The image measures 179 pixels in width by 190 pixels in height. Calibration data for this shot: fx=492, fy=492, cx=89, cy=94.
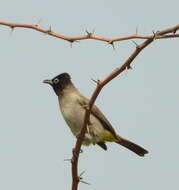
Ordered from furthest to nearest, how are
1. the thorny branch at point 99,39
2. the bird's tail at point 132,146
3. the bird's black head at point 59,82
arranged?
the bird's tail at point 132,146 < the bird's black head at point 59,82 < the thorny branch at point 99,39

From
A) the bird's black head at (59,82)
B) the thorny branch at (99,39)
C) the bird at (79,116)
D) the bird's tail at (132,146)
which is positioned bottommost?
the bird's tail at (132,146)

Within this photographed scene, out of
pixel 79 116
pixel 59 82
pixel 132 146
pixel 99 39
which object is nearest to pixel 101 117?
pixel 79 116

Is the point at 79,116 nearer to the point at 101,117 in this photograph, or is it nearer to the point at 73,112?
the point at 73,112

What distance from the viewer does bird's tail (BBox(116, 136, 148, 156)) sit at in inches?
287

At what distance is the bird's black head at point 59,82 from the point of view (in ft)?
23.2

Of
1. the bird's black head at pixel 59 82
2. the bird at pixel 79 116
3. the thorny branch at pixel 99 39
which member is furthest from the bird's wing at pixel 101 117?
the thorny branch at pixel 99 39

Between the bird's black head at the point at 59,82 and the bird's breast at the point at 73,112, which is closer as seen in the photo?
the bird's breast at the point at 73,112

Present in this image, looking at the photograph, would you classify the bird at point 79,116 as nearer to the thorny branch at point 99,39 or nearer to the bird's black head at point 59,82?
the bird's black head at point 59,82

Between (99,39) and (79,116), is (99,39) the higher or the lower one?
the higher one

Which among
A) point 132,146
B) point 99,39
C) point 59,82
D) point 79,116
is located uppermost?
point 99,39

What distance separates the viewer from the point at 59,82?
714cm

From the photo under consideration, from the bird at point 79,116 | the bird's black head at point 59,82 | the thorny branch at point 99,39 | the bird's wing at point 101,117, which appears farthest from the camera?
the bird's black head at point 59,82

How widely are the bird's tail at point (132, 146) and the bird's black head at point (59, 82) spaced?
1.13 metres

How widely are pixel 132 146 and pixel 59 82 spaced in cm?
147
